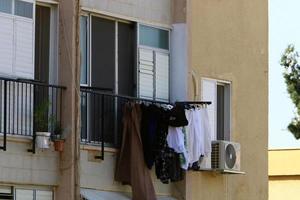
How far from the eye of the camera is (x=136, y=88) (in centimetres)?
2133

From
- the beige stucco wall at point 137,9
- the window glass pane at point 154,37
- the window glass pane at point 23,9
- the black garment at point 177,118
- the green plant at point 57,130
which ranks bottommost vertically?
the green plant at point 57,130

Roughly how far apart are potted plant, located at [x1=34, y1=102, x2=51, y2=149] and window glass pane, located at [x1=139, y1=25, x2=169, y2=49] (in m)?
3.35

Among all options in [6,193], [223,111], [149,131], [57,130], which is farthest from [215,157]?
[6,193]

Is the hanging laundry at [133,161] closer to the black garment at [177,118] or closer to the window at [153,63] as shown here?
the black garment at [177,118]

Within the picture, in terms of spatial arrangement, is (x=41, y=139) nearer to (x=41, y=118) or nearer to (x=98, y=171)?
(x=41, y=118)

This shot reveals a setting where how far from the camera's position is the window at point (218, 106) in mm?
22641

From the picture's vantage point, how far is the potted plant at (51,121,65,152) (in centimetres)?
1880

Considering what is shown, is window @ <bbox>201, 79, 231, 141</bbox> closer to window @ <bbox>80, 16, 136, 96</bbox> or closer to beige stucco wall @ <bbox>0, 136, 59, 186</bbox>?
window @ <bbox>80, 16, 136, 96</bbox>

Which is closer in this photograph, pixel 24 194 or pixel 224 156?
pixel 24 194

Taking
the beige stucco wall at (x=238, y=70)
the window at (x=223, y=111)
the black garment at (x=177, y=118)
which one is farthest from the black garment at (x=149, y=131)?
the window at (x=223, y=111)

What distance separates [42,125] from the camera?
61.9 feet

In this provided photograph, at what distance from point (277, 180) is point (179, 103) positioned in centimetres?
1221

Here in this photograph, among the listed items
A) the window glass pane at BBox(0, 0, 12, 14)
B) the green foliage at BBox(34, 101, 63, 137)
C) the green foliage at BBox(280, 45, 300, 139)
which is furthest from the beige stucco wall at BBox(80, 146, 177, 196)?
the green foliage at BBox(280, 45, 300, 139)

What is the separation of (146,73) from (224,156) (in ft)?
7.43
